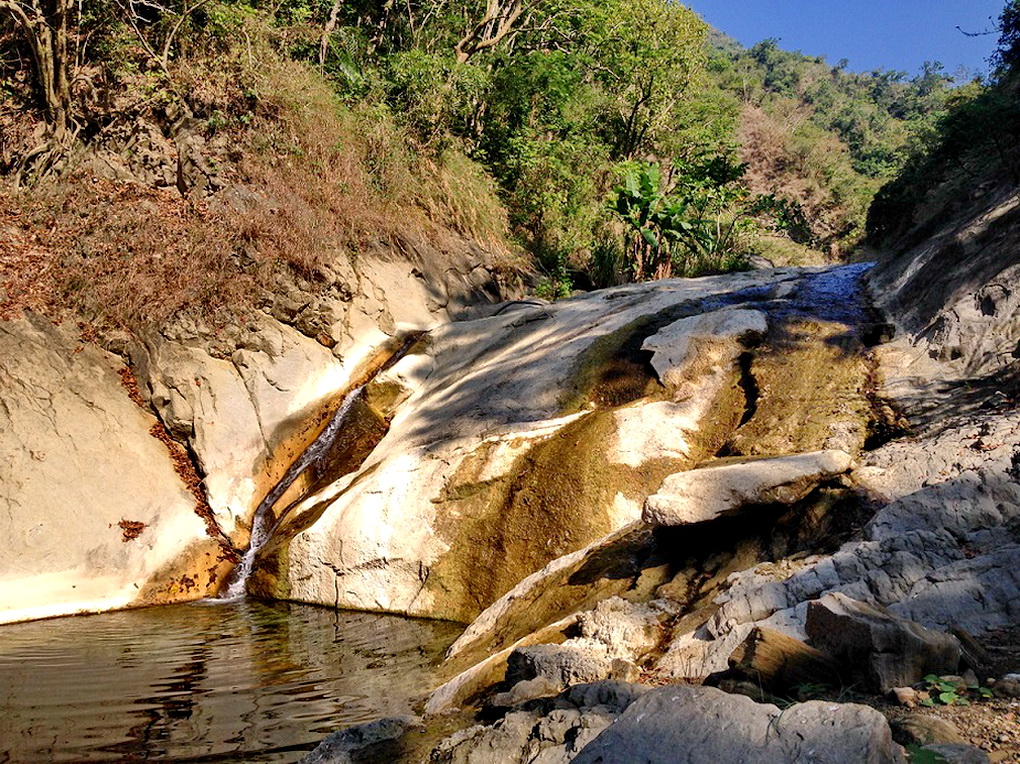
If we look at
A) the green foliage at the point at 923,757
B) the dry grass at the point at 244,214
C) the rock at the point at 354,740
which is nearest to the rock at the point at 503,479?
the rock at the point at 354,740

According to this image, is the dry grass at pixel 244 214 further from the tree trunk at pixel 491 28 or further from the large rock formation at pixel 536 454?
the tree trunk at pixel 491 28

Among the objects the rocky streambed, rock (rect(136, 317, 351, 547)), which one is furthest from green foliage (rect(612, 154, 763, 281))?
rock (rect(136, 317, 351, 547))

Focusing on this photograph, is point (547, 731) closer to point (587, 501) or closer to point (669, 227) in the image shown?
point (587, 501)

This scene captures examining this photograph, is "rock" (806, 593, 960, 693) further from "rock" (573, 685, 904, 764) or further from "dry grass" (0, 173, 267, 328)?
"dry grass" (0, 173, 267, 328)

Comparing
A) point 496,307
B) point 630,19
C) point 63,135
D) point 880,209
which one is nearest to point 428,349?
point 496,307

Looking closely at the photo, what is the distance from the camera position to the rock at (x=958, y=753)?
2.37 m

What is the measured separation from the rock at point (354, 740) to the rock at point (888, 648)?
2.06 m

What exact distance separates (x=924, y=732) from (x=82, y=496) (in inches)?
362

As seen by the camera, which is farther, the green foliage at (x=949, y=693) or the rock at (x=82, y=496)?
the rock at (x=82, y=496)

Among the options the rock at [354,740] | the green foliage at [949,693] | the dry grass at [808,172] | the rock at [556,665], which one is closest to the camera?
the green foliage at [949,693]

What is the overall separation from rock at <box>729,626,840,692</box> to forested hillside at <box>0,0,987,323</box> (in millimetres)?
9968

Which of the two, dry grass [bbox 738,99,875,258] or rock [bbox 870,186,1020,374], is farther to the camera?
dry grass [bbox 738,99,875,258]

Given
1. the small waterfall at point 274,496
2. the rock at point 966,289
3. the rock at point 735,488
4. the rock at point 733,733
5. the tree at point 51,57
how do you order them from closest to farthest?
the rock at point 733,733 → the rock at point 735,488 → the rock at point 966,289 → the small waterfall at point 274,496 → the tree at point 51,57

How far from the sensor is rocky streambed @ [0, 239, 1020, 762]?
11.2ft
